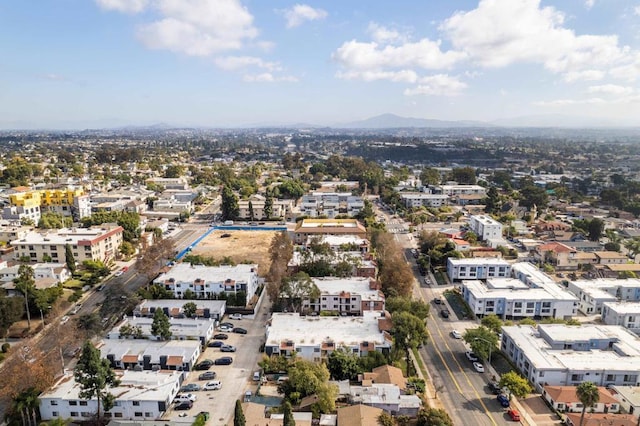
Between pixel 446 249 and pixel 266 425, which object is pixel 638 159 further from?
pixel 266 425

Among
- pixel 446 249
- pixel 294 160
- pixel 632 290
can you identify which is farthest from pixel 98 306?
pixel 294 160

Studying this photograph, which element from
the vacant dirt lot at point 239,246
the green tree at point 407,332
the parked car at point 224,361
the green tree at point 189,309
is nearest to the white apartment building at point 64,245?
the vacant dirt lot at point 239,246

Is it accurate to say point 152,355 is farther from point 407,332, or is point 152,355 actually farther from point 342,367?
point 407,332

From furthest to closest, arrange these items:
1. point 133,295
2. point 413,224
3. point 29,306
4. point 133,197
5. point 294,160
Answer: point 294,160
point 133,197
point 413,224
point 133,295
point 29,306

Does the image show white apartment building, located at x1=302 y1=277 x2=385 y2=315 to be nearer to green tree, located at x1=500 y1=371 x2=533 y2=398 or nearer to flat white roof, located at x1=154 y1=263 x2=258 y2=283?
flat white roof, located at x1=154 y1=263 x2=258 y2=283

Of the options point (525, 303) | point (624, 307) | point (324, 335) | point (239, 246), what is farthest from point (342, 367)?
point (239, 246)

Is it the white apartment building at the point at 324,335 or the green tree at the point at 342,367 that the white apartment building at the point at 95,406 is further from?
the green tree at the point at 342,367
